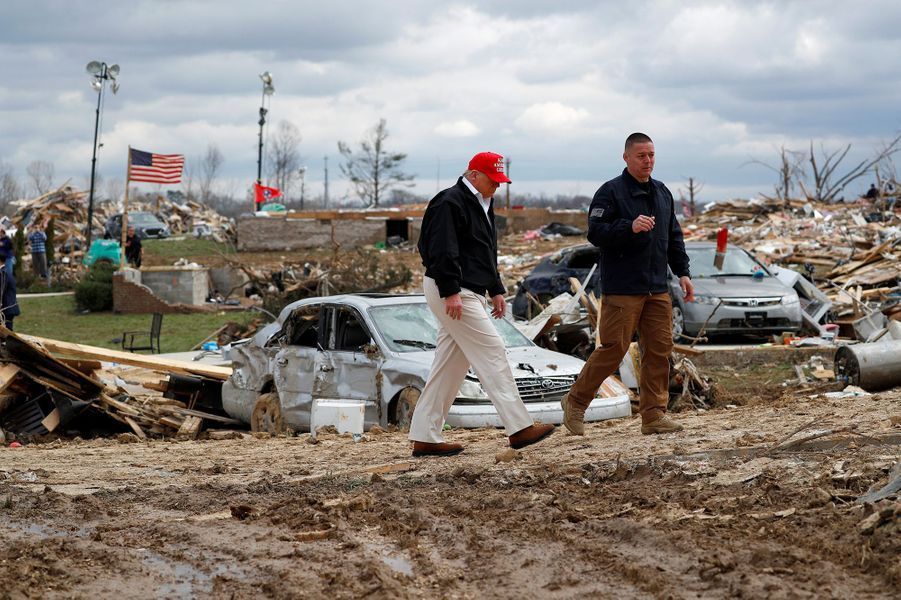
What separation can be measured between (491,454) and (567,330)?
24.4ft

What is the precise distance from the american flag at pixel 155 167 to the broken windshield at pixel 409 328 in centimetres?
1991

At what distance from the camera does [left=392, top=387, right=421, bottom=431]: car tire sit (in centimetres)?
1077

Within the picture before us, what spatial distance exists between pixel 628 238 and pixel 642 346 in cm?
91

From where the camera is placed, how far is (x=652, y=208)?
8383 millimetres

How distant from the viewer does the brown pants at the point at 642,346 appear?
8.32 metres

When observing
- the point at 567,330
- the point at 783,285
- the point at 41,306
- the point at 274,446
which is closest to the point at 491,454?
the point at 274,446

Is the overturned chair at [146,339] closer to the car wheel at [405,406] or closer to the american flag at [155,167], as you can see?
the american flag at [155,167]

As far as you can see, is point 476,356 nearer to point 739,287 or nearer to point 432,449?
point 432,449

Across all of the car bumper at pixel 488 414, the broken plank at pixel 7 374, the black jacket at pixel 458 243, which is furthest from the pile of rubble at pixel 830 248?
the broken plank at pixel 7 374

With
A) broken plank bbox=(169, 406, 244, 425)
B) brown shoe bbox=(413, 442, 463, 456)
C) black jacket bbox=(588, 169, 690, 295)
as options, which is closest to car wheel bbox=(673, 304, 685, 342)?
broken plank bbox=(169, 406, 244, 425)

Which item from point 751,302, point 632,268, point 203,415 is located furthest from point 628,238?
point 751,302

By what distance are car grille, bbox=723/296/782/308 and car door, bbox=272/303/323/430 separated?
303 inches

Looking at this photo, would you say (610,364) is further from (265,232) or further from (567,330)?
(265,232)

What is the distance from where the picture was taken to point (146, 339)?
25.6m
